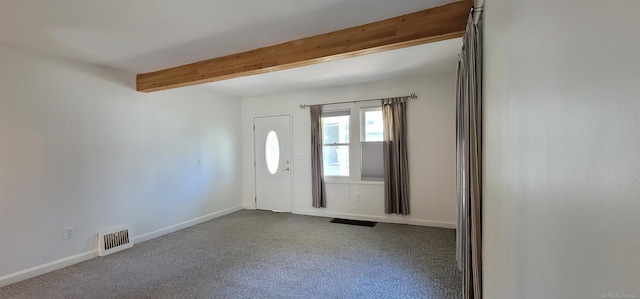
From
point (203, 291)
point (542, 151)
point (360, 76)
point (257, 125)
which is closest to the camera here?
point (542, 151)

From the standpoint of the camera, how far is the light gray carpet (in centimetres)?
250

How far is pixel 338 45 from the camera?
2549 millimetres

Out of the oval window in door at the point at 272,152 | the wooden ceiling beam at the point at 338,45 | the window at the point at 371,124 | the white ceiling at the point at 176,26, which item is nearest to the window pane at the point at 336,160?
the window at the point at 371,124

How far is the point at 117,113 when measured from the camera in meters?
3.68

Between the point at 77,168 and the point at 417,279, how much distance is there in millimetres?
4075

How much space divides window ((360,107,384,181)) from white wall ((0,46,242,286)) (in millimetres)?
2894

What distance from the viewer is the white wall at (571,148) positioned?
18.2 inches

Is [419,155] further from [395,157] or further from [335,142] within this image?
[335,142]

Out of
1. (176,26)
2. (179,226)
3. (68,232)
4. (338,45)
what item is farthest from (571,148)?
(179,226)

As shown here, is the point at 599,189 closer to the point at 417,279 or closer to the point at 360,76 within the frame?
the point at 417,279

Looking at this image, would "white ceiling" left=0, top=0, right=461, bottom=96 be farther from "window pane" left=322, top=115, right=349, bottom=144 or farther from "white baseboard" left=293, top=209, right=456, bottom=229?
"white baseboard" left=293, top=209, right=456, bottom=229

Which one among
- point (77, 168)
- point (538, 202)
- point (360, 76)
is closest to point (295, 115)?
point (360, 76)

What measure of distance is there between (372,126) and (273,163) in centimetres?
218

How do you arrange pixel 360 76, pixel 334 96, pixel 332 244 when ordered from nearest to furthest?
pixel 332 244
pixel 360 76
pixel 334 96
